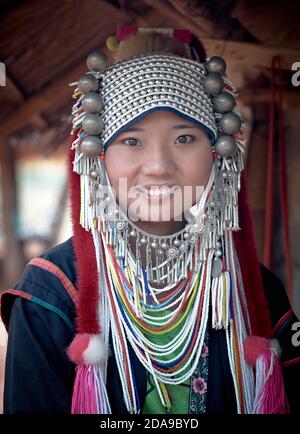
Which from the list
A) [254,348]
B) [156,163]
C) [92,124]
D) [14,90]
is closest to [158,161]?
[156,163]

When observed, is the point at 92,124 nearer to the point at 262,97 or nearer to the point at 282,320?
the point at 282,320

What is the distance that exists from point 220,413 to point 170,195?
0.65 metres

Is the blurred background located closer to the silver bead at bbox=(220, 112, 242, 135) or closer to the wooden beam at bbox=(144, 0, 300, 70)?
the wooden beam at bbox=(144, 0, 300, 70)

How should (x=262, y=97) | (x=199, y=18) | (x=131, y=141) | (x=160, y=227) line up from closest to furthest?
1. (x=131, y=141)
2. (x=160, y=227)
3. (x=199, y=18)
4. (x=262, y=97)

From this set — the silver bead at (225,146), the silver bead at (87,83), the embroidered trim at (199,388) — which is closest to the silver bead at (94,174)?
the silver bead at (87,83)

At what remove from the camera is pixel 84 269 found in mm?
1675

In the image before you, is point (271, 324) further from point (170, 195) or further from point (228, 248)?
point (170, 195)

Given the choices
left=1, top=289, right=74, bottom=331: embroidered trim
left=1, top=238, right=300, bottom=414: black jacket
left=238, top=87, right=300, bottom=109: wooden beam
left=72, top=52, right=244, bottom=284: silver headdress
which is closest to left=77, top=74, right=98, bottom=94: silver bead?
left=72, top=52, right=244, bottom=284: silver headdress

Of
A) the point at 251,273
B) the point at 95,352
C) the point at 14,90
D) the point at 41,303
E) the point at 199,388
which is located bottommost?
the point at 199,388

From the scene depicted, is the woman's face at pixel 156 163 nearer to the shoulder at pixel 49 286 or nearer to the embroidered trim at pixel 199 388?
the shoulder at pixel 49 286

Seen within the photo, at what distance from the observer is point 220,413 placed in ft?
5.54

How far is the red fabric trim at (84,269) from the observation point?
1.61m

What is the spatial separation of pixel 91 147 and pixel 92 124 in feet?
0.21

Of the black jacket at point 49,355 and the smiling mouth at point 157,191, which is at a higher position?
the smiling mouth at point 157,191
